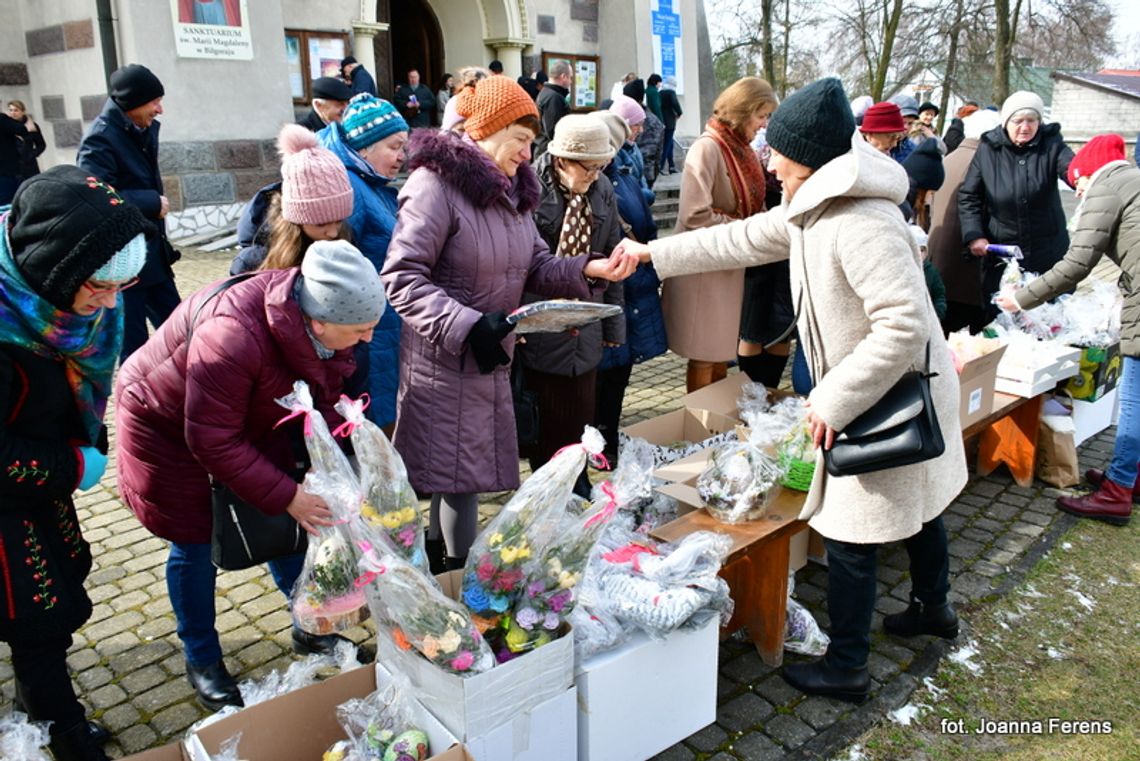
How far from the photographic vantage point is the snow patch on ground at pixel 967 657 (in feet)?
9.76

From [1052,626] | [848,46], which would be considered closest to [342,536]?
[1052,626]

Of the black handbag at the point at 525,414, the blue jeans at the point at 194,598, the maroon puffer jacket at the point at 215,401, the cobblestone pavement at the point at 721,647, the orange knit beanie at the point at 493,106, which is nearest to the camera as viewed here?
the maroon puffer jacket at the point at 215,401

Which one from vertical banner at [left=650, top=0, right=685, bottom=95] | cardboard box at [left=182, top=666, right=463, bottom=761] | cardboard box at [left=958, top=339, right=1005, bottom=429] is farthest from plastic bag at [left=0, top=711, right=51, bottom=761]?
vertical banner at [left=650, top=0, right=685, bottom=95]

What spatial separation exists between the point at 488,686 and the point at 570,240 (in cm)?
209

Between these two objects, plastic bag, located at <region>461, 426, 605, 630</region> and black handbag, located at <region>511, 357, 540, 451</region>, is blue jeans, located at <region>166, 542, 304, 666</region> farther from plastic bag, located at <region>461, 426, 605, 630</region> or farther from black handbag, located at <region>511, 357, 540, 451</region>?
black handbag, located at <region>511, 357, 540, 451</region>

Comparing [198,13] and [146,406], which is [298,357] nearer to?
[146,406]

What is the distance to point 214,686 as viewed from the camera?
8.94ft

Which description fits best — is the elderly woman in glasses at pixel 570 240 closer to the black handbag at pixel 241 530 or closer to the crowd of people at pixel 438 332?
the crowd of people at pixel 438 332

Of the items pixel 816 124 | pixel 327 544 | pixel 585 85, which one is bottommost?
pixel 327 544

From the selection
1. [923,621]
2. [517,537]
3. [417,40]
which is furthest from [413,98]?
[517,537]

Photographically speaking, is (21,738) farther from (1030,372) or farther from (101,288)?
(1030,372)

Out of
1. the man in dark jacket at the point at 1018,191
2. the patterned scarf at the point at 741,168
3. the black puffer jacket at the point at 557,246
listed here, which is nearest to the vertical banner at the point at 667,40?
the man in dark jacket at the point at 1018,191

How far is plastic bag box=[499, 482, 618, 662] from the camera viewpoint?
222 centimetres

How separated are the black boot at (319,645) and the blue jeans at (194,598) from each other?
1.04 feet
